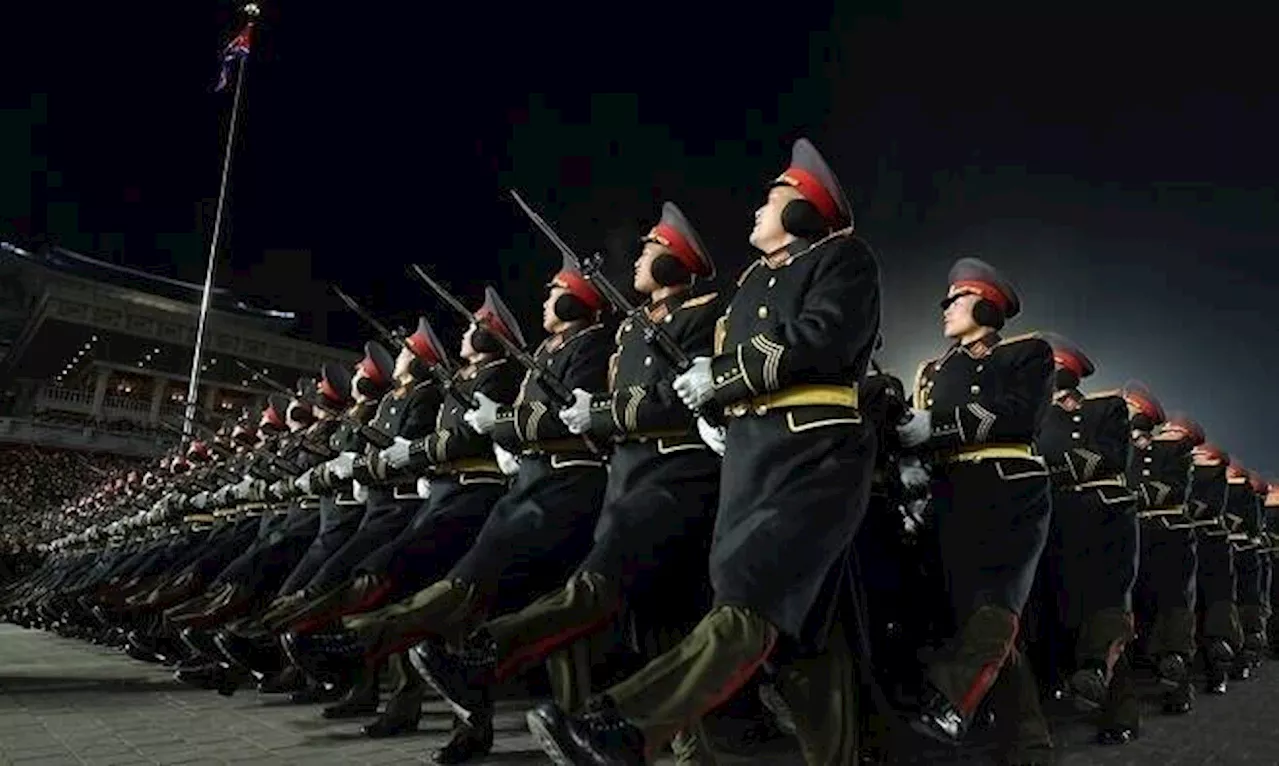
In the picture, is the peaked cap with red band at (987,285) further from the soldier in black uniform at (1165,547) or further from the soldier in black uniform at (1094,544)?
the soldier in black uniform at (1165,547)

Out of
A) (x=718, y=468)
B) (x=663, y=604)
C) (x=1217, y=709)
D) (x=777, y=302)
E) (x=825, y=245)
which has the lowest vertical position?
(x=1217, y=709)

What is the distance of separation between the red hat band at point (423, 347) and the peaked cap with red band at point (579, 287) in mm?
1570

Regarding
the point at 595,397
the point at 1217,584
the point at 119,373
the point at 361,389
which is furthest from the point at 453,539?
the point at 119,373

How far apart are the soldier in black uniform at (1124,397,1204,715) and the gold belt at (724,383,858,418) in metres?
5.01

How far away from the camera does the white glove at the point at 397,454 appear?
604 cm

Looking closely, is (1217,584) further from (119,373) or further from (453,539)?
(119,373)

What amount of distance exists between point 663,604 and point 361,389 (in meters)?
4.49

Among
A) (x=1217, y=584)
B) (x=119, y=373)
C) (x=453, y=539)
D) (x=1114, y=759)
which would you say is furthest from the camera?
(x=119, y=373)

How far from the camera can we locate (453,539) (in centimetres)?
563

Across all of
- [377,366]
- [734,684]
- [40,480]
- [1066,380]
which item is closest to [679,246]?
[734,684]

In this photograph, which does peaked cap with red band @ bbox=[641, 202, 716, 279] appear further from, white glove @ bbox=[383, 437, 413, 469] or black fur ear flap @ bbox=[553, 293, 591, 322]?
white glove @ bbox=[383, 437, 413, 469]

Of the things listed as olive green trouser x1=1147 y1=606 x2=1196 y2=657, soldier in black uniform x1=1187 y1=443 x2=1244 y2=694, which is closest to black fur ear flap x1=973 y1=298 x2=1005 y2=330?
olive green trouser x1=1147 y1=606 x2=1196 y2=657

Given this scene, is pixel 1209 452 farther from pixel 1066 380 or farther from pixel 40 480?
pixel 40 480

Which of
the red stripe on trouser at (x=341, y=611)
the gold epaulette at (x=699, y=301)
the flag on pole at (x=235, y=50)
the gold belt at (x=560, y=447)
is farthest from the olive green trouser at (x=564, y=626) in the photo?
the flag on pole at (x=235, y=50)
